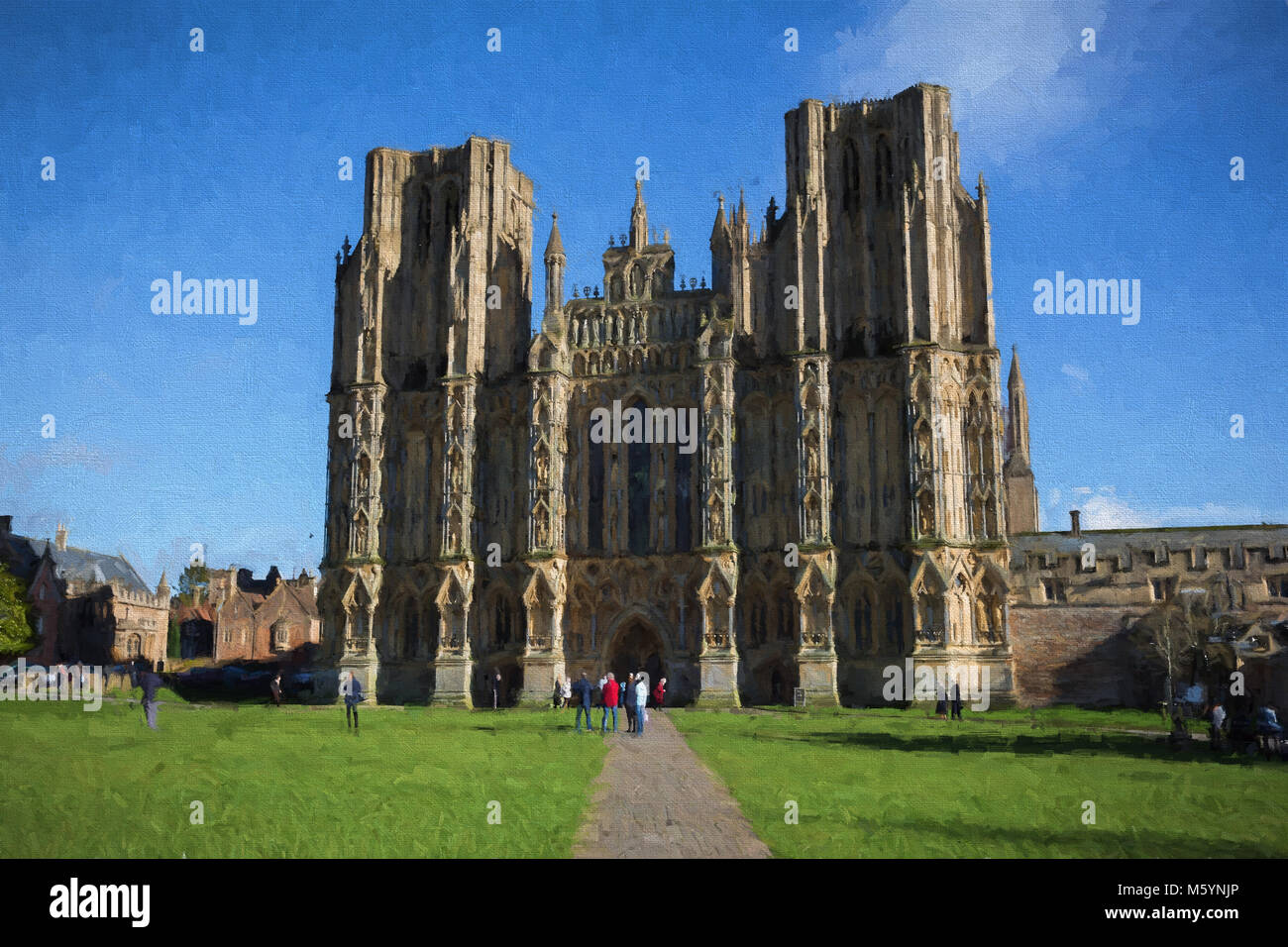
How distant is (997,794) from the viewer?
58.9 feet

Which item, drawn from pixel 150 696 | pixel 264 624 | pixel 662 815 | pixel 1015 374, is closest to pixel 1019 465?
pixel 1015 374

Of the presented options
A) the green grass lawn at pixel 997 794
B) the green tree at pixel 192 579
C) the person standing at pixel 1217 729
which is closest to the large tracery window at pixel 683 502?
the green grass lawn at pixel 997 794

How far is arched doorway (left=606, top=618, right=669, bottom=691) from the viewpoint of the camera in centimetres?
5256

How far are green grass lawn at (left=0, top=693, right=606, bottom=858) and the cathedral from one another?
20065 mm

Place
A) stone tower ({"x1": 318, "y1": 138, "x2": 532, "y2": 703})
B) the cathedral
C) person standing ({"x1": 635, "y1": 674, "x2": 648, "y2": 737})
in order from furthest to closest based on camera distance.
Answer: stone tower ({"x1": 318, "y1": 138, "x2": 532, "y2": 703}), the cathedral, person standing ({"x1": 635, "y1": 674, "x2": 648, "y2": 737})

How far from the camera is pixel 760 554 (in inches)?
2000

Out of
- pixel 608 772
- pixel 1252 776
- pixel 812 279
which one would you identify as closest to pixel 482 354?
pixel 812 279

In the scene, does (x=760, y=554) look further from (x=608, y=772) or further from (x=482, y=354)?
(x=608, y=772)

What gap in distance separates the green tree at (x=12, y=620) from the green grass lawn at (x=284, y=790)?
30749mm

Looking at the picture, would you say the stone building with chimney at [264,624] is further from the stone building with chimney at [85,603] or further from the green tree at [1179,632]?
the green tree at [1179,632]

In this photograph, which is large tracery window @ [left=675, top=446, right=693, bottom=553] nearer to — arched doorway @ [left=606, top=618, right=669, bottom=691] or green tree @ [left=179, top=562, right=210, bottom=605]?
arched doorway @ [left=606, top=618, right=669, bottom=691]

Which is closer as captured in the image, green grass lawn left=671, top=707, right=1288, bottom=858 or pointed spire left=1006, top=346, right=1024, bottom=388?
green grass lawn left=671, top=707, right=1288, bottom=858

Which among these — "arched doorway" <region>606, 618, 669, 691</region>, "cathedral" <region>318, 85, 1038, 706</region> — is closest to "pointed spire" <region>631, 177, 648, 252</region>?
"cathedral" <region>318, 85, 1038, 706</region>
